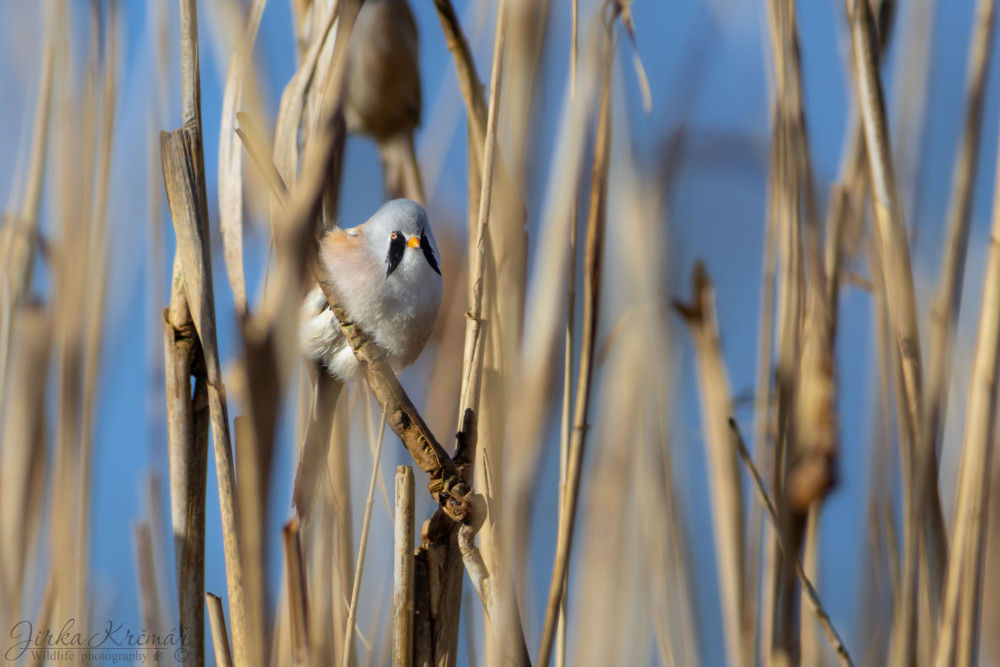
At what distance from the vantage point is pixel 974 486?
36.3 inches

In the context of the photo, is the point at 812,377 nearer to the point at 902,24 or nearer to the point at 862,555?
the point at 862,555

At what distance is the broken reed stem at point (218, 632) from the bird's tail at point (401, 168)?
0.71m

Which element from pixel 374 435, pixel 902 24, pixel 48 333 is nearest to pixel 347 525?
pixel 374 435

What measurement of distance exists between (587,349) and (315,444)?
425 mm

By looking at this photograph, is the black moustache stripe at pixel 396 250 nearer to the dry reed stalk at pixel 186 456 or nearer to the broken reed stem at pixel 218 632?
the dry reed stalk at pixel 186 456

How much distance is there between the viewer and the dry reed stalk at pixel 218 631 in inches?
33.5

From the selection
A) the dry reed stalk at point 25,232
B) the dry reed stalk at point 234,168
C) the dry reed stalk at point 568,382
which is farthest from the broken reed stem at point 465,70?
the dry reed stalk at point 25,232

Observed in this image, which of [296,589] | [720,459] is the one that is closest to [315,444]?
[296,589]

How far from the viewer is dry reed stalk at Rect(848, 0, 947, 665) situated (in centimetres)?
97

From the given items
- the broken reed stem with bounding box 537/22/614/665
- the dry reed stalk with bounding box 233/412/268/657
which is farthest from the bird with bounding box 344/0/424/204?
the dry reed stalk with bounding box 233/412/268/657

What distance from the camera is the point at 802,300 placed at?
105 centimetres

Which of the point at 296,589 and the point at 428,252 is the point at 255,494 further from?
the point at 428,252

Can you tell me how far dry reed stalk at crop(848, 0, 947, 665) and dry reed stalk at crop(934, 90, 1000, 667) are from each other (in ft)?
0.13

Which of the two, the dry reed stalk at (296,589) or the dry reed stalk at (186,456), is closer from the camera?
the dry reed stalk at (296,589)
